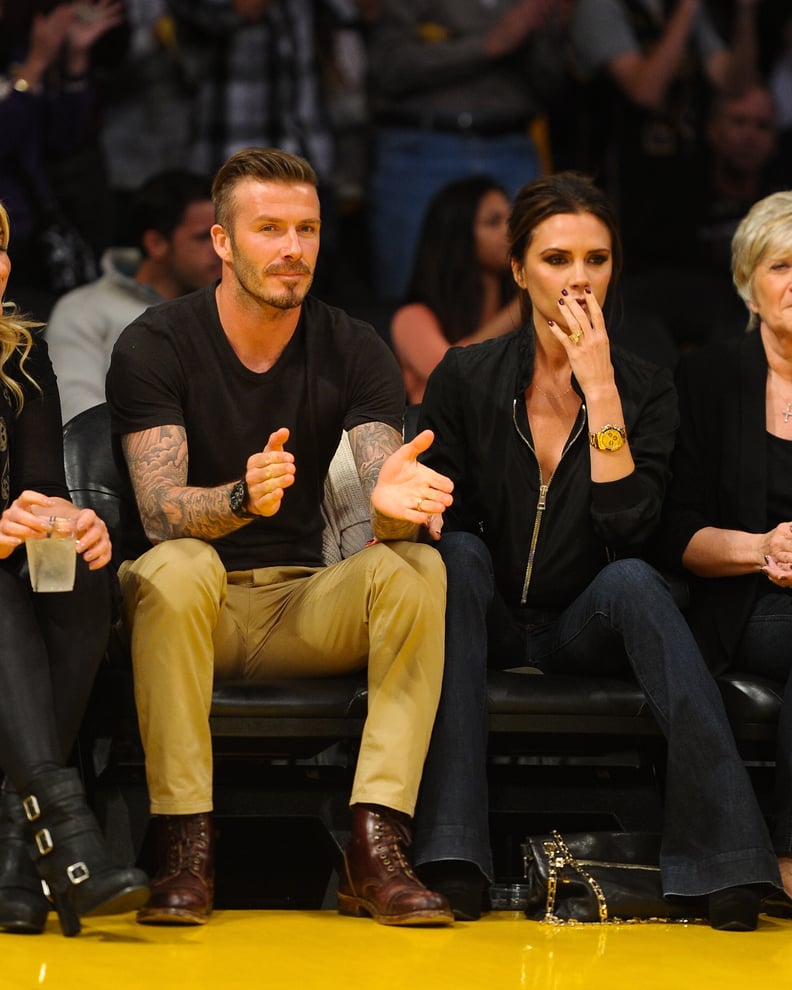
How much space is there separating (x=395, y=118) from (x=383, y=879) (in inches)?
123

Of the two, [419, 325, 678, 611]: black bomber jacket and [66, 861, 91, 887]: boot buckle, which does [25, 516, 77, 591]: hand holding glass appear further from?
[419, 325, 678, 611]: black bomber jacket

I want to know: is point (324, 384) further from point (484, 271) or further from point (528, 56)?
point (528, 56)

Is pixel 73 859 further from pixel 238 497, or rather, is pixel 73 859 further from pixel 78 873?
pixel 238 497

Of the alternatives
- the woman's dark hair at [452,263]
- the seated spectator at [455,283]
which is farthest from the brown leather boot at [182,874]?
the woman's dark hair at [452,263]

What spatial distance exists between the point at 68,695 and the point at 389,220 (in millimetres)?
2781

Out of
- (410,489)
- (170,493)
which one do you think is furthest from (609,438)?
(170,493)

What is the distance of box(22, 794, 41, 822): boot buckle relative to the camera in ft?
8.47

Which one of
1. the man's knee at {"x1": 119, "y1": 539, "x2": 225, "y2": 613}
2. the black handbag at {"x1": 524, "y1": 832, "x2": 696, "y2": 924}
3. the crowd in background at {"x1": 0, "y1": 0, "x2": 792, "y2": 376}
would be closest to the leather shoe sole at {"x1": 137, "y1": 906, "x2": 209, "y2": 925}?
the man's knee at {"x1": 119, "y1": 539, "x2": 225, "y2": 613}

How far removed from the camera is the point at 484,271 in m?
4.68

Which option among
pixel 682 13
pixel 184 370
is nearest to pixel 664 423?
pixel 184 370

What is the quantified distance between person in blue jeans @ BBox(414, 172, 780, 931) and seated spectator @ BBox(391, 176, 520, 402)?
3.40 ft

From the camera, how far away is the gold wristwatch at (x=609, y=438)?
3156 millimetres

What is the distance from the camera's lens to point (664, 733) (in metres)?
2.92

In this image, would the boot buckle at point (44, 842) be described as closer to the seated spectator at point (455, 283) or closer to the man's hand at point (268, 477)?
the man's hand at point (268, 477)
